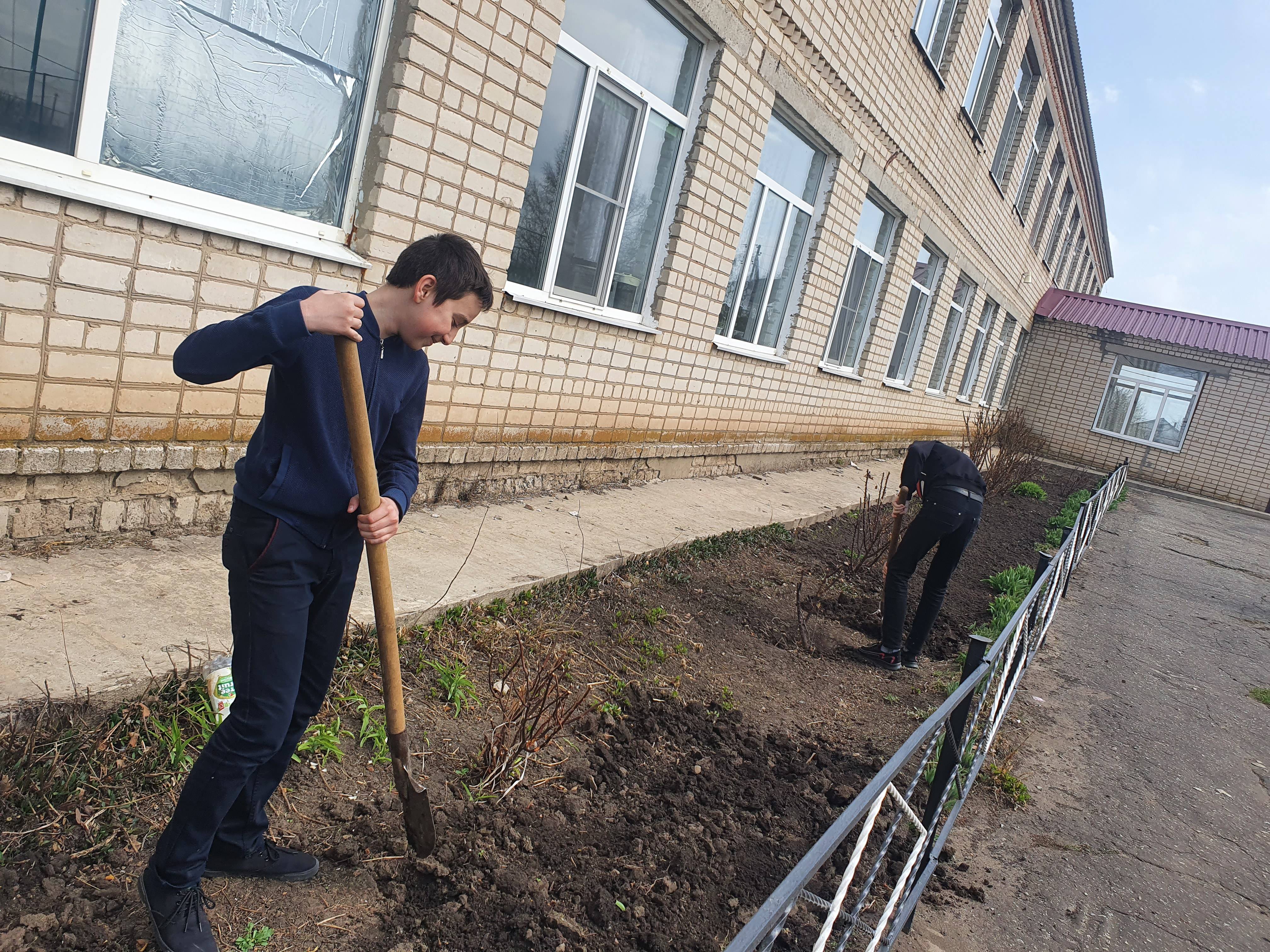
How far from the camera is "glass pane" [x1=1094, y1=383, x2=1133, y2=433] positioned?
817 inches

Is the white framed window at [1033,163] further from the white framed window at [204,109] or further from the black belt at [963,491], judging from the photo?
the white framed window at [204,109]

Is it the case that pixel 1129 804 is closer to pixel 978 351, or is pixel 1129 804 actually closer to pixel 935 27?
pixel 935 27

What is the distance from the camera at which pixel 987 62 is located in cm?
1178

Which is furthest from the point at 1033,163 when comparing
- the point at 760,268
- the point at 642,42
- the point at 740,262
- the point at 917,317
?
the point at 642,42

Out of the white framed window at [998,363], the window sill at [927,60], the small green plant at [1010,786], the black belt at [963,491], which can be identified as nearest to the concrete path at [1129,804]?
the small green plant at [1010,786]

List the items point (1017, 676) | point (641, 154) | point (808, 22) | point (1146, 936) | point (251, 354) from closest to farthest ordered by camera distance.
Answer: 1. point (251, 354)
2. point (1146, 936)
3. point (1017, 676)
4. point (641, 154)
5. point (808, 22)

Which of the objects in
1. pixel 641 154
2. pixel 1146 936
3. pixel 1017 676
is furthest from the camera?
pixel 641 154

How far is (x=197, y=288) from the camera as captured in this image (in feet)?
10.7

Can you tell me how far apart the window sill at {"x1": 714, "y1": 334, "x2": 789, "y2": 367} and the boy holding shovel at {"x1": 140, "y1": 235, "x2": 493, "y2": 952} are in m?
5.66

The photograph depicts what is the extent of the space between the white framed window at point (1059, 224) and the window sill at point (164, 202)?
20.5m

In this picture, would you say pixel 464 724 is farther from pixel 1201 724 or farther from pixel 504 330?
pixel 1201 724

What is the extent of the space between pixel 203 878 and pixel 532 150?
405cm

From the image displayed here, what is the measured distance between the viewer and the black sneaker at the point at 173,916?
1611mm

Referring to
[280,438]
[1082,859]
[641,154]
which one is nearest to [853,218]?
[641,154]
